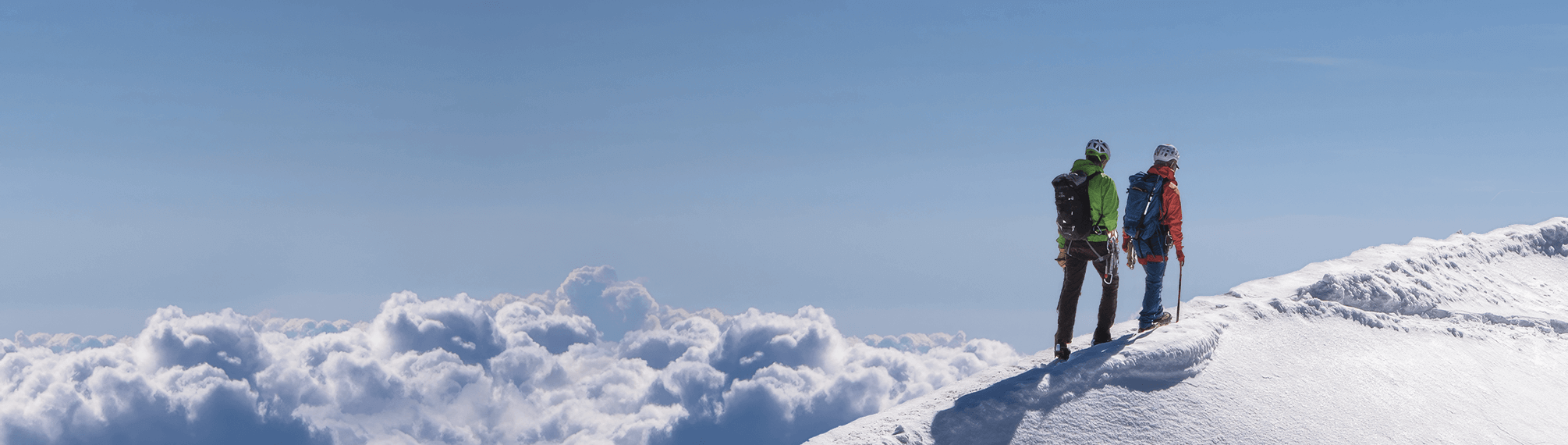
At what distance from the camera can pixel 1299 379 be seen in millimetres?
13367

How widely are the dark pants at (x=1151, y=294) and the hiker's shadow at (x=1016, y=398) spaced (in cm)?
203

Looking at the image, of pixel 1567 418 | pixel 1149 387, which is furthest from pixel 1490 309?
pixel 1149 387

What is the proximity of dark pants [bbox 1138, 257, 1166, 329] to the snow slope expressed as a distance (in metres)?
0.33

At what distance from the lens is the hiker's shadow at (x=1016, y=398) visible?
11211 mm

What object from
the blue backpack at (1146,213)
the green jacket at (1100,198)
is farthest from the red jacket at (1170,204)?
the green jacket at (1100,198)

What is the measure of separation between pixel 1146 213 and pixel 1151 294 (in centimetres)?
145

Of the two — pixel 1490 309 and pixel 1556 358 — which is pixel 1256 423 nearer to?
pixel 1556 358

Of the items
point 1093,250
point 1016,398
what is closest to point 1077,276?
point 1093,250

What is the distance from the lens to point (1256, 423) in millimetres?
11891

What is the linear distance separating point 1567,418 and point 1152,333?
6.18m

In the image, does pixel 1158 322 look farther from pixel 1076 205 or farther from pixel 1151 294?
pixel 1076 205

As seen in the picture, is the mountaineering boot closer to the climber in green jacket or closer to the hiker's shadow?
the climber in green jacket

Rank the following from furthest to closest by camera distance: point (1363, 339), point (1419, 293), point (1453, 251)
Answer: point (1453, 251) → point (1419, 293) → point (1363, 339)

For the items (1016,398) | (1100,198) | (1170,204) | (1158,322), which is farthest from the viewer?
(1158,322)
